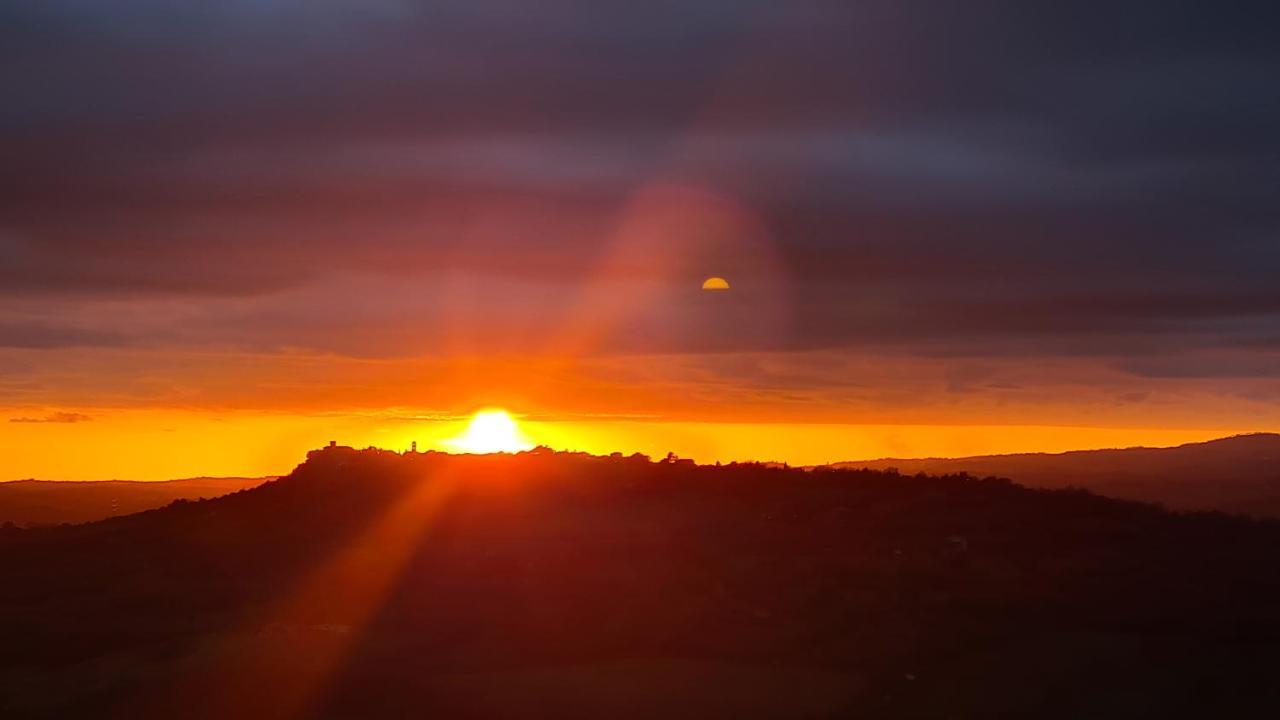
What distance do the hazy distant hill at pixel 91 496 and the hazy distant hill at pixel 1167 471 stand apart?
4560 centimetres

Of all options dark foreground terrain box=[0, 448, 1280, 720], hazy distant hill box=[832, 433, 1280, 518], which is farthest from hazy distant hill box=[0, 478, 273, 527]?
dark foreground terrain box=[0, 448, 1280, 720]

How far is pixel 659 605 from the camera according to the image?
20.0m

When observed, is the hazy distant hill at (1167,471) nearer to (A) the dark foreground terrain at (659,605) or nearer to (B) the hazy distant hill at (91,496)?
(A) the dark foreground terrain at (659,605)

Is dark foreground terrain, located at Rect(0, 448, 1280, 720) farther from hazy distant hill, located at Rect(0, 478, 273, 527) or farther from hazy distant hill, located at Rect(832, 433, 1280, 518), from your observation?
hazy distant hill, located at Rect(0, 478, 273, 527)

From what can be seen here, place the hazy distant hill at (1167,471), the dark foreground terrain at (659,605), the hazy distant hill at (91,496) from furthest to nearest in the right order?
the hazy distant hill at (91,496), the hazy distant hill at (1167,471), the dark foreground terrain at (659,605)

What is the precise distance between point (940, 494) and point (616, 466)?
788 centimetres

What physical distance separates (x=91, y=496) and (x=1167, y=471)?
288 feet

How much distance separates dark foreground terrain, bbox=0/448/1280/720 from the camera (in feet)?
52.4

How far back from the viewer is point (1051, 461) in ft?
354

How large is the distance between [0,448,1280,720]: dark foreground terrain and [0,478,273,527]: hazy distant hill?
5291 centimetres

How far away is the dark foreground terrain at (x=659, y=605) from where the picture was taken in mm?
15969

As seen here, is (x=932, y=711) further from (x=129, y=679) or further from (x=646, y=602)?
(x=129, y=679)

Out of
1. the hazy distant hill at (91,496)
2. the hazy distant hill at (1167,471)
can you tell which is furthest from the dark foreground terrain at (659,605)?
the hazy distant hill at (91,496)

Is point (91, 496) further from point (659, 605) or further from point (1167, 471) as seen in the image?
point (659, 605)
